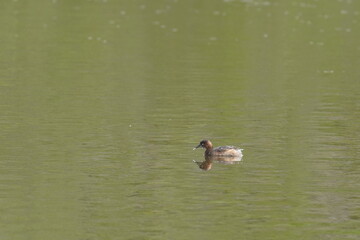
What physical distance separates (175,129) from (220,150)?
3951 millimetres

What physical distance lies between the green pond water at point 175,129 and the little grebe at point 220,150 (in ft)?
1.08

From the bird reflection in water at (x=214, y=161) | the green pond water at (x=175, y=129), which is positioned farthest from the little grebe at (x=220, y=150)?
the green pond water at (x=175, y=129)

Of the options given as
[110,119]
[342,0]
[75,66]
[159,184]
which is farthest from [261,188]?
[342,0]

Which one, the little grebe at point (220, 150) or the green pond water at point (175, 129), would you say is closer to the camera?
the green pond water at point (175, 129)

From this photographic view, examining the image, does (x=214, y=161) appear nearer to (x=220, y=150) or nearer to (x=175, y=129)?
(x=220, y=150)

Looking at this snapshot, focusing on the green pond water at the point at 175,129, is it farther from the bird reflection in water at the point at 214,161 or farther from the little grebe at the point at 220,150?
the little grebe at the point at 220,150

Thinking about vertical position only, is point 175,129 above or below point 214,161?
below

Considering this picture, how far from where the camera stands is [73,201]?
20.9 meters

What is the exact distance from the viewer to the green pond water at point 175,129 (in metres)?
19.9

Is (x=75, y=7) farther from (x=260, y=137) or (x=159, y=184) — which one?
(x=159, y=184)

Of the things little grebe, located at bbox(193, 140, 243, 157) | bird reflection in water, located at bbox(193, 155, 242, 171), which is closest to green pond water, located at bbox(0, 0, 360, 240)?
bird reflection in water, located at bbox(193, 155, 242, 171)

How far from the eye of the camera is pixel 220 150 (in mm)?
25500

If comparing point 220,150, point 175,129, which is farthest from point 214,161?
point 175,129

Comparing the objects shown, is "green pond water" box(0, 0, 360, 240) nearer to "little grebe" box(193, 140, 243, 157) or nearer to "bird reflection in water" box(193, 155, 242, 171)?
"bird reflection in water" box(193, 155, 242, 171)
